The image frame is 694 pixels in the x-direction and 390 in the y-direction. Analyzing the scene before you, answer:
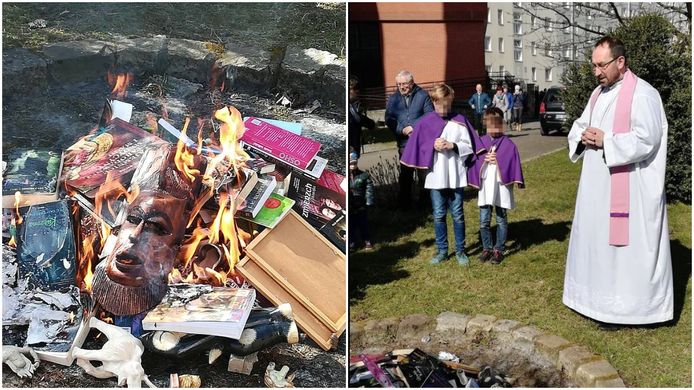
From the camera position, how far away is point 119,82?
3.39m

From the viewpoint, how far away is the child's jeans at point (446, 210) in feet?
18.9

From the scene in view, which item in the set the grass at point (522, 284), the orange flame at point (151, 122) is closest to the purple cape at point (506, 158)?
the grass at point (522, 284)

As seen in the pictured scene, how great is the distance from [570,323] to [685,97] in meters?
4.59

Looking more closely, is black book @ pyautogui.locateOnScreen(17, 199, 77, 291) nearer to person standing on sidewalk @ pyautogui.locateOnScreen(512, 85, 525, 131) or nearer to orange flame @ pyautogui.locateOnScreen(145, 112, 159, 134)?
orange flame @ pyautogui.locateOnScreen(145, 112, 159, 134)

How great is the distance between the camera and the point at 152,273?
11.3ft

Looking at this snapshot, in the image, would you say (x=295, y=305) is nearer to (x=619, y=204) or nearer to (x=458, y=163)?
(x=619, y=204)

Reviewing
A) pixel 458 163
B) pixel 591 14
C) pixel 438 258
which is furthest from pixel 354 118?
pixel 591 14

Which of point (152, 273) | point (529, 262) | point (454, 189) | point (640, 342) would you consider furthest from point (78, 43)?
point (529, 262)

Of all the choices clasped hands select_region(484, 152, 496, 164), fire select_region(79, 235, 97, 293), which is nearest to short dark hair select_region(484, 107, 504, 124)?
clasped hands select_region(484, 152, 496, 164)

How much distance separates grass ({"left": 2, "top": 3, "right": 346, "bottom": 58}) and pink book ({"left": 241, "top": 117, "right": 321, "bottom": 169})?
0.42 metres

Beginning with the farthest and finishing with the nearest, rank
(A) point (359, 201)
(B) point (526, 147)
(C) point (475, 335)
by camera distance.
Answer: (B) point (526, 147), (A) point (359, 201), (C) point (475, 335)

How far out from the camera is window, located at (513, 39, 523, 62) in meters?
34.6

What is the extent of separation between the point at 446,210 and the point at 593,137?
1.85 meters

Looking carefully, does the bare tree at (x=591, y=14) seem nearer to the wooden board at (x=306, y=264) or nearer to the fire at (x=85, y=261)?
the wooden board at (x=306, y=264)
